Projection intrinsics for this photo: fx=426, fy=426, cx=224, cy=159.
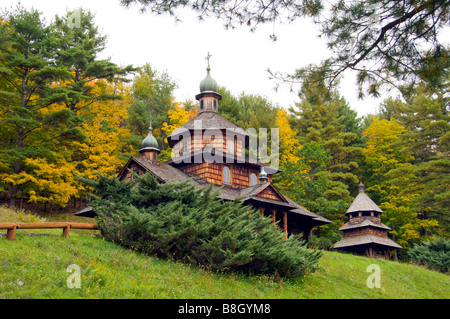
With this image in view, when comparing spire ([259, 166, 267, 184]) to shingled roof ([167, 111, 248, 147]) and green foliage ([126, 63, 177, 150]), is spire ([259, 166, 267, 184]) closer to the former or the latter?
shingled roof ([167, 111, 248, 147])

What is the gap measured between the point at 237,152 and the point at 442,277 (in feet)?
45.5

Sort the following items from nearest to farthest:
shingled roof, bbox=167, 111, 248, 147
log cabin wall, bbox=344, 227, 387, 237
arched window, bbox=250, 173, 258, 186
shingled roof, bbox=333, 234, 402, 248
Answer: shingled roof, bbox=167, 111, 248, 147 → arched window, bbox=250, 173, 258, 186 → shingled roof, bbox=333, 234, 402, 248 → log cabin wall, bbox=344, 227, 387, 237

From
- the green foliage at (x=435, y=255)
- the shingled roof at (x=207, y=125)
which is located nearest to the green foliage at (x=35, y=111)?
the shingled roof at (x=207, y=125)

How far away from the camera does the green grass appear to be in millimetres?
10523

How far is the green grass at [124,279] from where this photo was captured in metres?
10.5

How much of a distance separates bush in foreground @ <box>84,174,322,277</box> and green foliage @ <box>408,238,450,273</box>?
45.1 feet

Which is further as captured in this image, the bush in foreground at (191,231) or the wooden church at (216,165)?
the wooden church at (216,165)

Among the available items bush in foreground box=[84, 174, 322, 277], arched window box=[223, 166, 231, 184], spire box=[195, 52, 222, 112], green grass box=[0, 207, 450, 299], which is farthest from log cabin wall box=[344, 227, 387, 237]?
bush in foreground box=[84, 174, 322, 277]

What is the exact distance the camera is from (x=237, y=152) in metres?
28.1

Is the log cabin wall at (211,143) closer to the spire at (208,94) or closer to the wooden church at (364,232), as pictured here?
the spire at (208,94)

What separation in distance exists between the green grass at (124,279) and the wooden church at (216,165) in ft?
24.6

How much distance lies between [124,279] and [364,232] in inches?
964

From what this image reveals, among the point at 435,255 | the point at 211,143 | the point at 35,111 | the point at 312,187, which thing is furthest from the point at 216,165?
the point at 435,255
